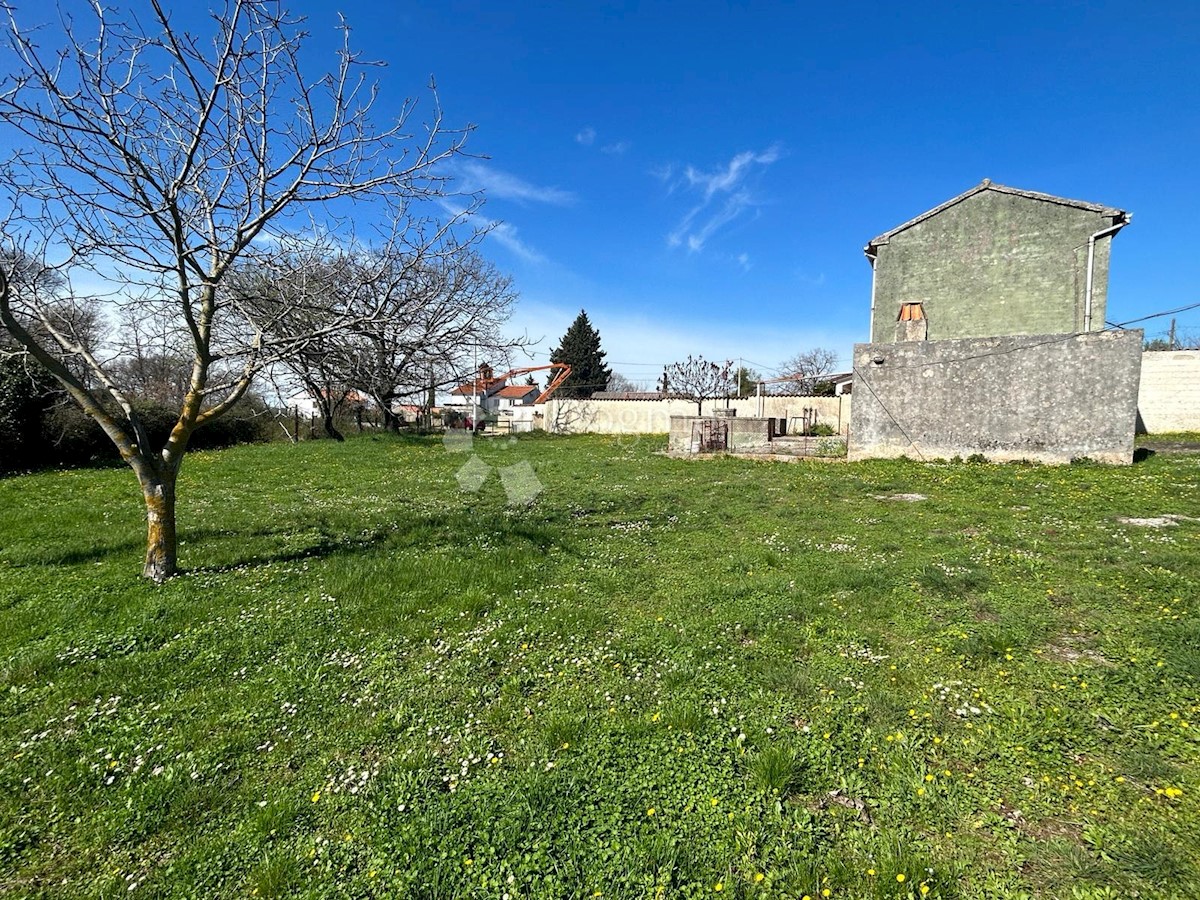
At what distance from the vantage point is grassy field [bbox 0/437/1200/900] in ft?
7.13

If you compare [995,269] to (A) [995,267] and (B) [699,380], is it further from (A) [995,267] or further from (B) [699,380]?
(B) [699,380]

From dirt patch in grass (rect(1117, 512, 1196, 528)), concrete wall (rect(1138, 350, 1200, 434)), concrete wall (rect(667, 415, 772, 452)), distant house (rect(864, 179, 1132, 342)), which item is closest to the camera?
dirt patch in grass (rect(1117, 512, 1196, 528))

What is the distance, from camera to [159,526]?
208 inches

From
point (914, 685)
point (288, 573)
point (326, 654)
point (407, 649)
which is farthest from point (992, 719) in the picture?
point (288, 573)

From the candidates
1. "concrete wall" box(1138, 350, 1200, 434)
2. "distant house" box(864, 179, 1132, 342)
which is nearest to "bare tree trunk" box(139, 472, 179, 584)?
"distant house" box(864, 179, 1132, 342)

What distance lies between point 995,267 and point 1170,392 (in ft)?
32.5

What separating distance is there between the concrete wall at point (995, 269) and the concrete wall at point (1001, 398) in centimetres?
371

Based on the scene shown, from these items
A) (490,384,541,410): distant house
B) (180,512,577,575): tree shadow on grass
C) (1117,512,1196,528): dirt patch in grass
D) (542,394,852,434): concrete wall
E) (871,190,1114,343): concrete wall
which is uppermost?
(871,190,1114,343): concrete wall

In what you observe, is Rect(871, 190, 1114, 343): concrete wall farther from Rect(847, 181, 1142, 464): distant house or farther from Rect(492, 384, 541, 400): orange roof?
Rect(492, 384, 541, 400): orange roof

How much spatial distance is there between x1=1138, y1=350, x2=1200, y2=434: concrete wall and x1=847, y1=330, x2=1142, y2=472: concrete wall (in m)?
12.0

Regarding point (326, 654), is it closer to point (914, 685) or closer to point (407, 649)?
point (407, 649)

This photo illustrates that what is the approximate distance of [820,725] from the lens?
3.00 metres

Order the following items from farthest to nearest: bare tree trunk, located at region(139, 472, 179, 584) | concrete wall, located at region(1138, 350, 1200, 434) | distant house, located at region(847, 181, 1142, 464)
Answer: concrete wall, located at region(1138, 350, 1200, 434)
distant house, located at region(847, 181, 1142, 464)
bare tree trunk, located at region(139, 472, 179, 584)

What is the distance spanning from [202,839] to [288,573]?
3.65 meters
